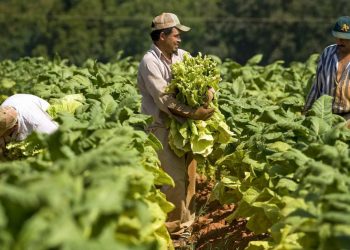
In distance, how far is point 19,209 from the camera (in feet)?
12.1

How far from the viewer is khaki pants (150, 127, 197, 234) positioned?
718 cm

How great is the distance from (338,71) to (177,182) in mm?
1560

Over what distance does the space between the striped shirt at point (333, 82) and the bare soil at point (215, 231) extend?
119cm

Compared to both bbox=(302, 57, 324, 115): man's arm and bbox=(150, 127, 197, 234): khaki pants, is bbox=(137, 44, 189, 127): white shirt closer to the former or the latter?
bbox=(150, 127, 197, 234): khaki pants

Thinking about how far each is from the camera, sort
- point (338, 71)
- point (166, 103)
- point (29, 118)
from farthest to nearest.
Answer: point (338, 71) → point (166, 103) → point (29, 118)

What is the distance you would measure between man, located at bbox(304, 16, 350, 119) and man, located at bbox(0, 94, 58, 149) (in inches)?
88.2

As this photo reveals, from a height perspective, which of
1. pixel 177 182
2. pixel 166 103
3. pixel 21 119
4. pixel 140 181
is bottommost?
pixel 177 182

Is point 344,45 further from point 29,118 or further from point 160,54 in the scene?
point 29,118

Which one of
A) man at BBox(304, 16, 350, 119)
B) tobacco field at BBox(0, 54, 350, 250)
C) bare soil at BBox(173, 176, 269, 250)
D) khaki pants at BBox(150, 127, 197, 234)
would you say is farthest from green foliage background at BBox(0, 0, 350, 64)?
tobacco field at BBox(0, 54, 350, 250)

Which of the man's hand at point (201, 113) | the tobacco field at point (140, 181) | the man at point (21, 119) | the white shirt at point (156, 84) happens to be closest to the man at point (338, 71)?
the tobacco field at point (140, 181)

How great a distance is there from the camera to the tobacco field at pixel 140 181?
11.8 ft

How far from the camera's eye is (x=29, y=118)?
20.4 feet

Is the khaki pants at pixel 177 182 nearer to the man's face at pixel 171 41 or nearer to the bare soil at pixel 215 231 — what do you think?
the bare soil at pixel 215 231

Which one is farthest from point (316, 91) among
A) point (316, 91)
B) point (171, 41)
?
point (171, 41)
